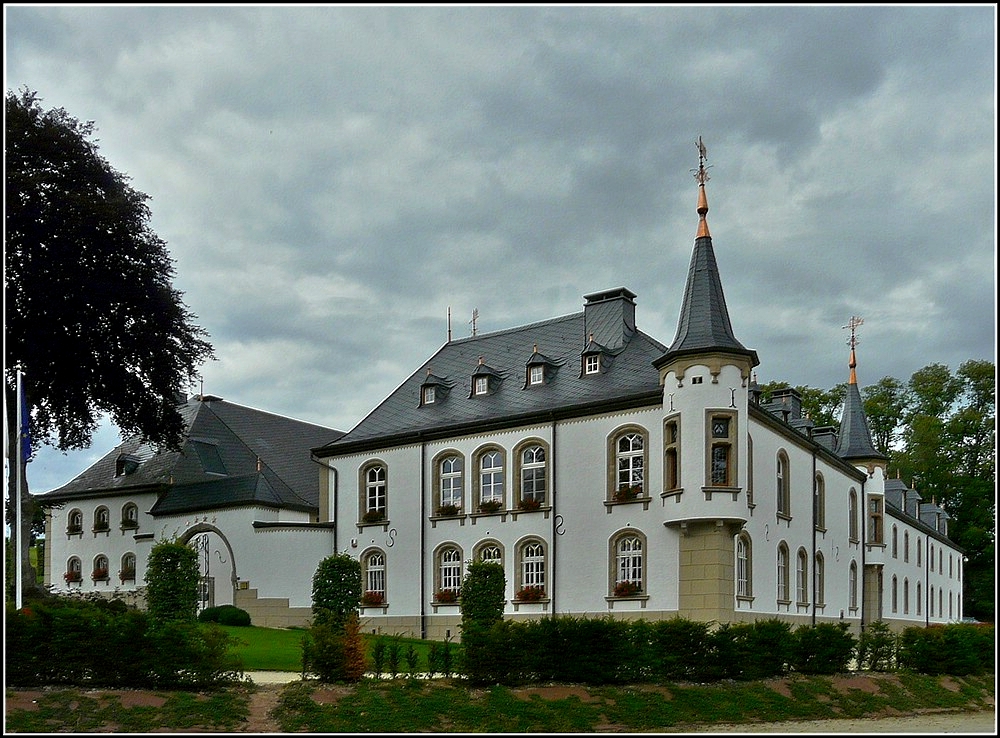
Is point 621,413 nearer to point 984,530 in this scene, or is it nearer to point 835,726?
point 835,726

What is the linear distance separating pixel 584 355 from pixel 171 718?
67.0 feet

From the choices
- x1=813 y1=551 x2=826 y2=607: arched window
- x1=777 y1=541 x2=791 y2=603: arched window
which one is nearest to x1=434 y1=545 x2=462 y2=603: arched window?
x1=777 y1=541 x2=791 y2=603: arched window

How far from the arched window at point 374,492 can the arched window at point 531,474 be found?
5.47 m

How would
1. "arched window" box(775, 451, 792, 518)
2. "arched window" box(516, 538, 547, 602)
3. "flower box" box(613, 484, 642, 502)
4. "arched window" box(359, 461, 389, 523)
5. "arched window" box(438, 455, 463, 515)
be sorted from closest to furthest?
1. "flower box" box(613, 484, 642, 502)
2. "arched window" box(516, 538, 547, 602)
3. "arched window" box(775, 451, 792, 518)
4. "arched window" box(438, 455, 463, 515)
5. "arched window" box(359, 461, 389, 523)

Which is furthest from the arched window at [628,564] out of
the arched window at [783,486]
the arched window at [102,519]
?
the arched window at [102,519]

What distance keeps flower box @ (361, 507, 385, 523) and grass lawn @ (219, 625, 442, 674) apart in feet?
13.9

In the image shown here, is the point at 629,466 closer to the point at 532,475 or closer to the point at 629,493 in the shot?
the point at 629,493

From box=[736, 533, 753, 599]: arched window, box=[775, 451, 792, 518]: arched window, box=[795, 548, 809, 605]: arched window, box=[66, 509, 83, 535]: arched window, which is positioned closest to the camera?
box=[736, 533, 753, 599]: arched window

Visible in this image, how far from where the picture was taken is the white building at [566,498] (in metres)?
28.3

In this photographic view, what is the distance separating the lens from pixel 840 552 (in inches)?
1499

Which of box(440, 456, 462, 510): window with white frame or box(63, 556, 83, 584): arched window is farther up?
box(440, 456, 462, 510): window with white frame

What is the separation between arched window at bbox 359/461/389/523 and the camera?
35.5 metres

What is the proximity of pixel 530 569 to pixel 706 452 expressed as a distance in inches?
286

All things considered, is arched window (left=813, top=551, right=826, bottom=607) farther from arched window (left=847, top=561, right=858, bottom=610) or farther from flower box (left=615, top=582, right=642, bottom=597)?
flower box (left=615, top=582, right=642, bottom=597)
